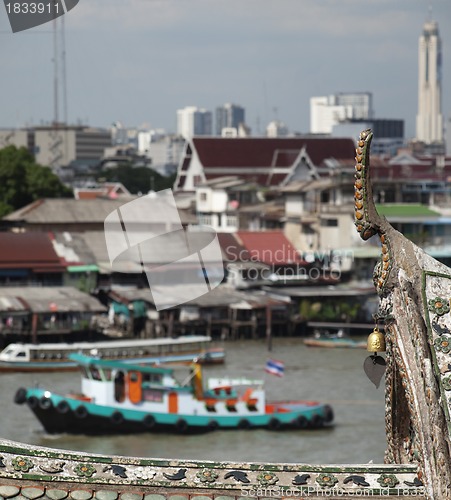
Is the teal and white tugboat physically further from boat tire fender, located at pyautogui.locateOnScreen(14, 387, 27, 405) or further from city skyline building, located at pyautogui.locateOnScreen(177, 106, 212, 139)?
city skyline building, located at pyautogui.locateOnScreen(177, 106, 212, 139)

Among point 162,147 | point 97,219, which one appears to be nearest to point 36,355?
point 97,219

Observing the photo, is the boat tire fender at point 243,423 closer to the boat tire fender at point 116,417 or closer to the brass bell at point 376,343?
the boat tire fender at point 116,417

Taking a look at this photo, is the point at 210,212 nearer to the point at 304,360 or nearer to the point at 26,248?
the point at 26,248

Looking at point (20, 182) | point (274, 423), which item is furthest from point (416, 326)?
point (20, 182)

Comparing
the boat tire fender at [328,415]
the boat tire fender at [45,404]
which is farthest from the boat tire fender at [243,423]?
the boat tire fender at [45,404]

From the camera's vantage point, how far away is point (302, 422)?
15.4 m

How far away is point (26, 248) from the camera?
26.5 metres

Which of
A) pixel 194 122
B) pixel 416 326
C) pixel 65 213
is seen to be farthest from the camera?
pixel 194 122

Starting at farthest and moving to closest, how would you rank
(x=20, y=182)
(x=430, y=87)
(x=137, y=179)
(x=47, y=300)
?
(x=430, y=87) → (x=137, y=179) → (x=20, y=182) → (x=47, y=300)

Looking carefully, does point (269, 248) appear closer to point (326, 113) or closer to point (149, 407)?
point (149, 407)

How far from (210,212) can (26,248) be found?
6.81 m

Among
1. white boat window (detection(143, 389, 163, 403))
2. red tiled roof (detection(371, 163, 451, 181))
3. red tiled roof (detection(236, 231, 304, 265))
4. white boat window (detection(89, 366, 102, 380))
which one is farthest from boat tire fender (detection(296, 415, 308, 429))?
red tiled roof (detection(371, 163, 451, 181))

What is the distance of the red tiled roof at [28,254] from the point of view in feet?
84.8

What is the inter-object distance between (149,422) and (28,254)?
1116 centimetres
